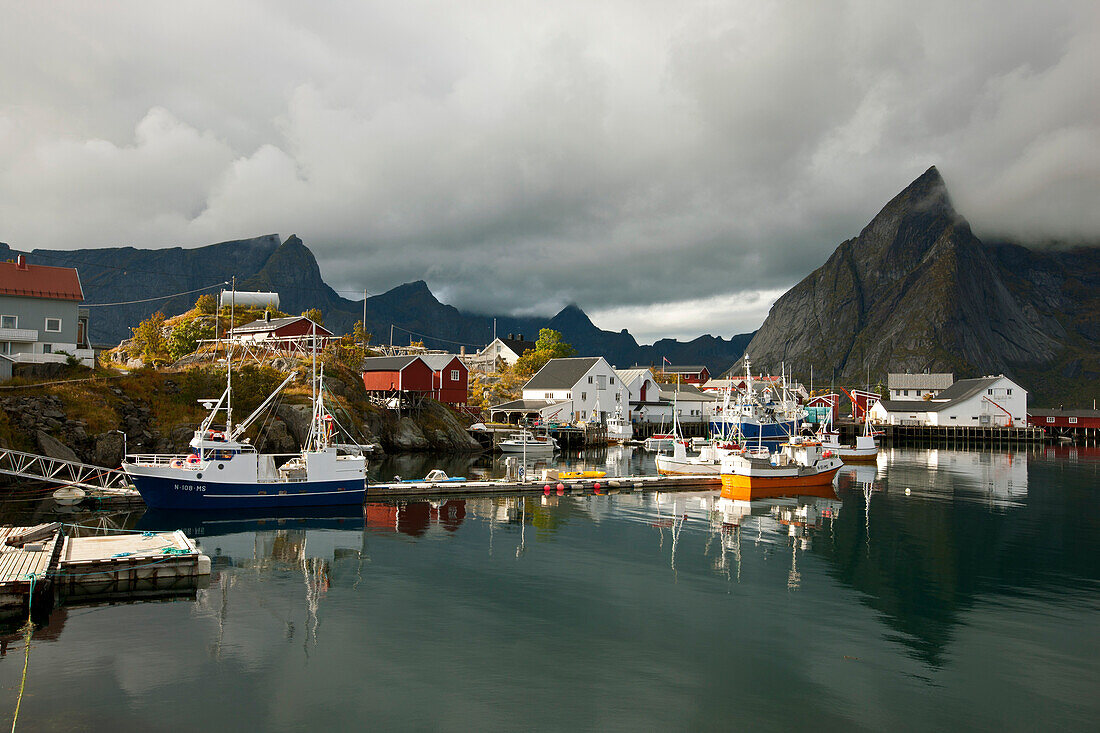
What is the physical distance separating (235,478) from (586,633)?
22690 millimetres

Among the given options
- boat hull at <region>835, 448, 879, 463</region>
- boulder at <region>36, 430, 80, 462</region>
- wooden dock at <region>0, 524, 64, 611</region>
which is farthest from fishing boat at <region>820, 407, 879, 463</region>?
wooden dock at <region>0, 524, 64, 611</region>

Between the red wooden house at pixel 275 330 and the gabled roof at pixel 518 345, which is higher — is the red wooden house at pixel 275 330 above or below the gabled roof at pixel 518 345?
below

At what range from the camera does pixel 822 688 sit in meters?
14.9

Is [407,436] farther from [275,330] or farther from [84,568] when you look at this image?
[84,568]

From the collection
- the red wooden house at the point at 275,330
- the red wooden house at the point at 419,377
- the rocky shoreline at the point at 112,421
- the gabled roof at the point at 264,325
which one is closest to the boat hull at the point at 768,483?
the rocky shoreline at the point at 112,421

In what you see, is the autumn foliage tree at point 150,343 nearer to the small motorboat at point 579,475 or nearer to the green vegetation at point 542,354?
the small motorboat at point 579,475

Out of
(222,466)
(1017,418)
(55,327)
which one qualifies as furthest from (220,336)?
(1017,418)

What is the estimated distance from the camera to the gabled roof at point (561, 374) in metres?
89.3

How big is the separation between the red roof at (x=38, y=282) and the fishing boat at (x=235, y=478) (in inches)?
962

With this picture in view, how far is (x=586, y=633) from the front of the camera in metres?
17.9

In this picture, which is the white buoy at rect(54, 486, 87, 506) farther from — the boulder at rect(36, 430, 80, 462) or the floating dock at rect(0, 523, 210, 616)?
the floating dock at rect(0, 523, 210, 616)

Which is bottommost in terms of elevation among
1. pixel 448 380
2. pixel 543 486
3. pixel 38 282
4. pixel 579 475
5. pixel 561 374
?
pixel 543 486

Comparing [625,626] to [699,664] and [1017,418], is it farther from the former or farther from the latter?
[1017,418]

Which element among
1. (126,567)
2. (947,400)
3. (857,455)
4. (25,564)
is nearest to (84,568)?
(126,567)
